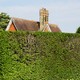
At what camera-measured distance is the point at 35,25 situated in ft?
142

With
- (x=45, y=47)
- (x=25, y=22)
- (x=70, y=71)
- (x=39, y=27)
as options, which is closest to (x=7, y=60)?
(x=45, y=47)

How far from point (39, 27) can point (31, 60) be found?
2979cm

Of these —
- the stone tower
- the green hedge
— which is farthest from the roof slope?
the green hedge

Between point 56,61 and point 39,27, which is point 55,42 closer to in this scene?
point 56,61

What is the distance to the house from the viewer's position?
4038cm

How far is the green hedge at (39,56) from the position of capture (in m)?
13.0

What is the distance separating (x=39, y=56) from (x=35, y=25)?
28717 millimetres

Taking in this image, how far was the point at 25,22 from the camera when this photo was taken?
41.2 m

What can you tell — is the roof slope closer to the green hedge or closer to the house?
the house

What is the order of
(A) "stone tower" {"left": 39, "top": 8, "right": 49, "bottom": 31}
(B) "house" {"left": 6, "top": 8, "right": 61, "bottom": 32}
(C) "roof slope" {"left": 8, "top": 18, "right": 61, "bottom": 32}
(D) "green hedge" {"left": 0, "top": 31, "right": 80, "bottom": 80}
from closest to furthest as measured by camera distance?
(D) "green hedge" {"left": 0, "top": 31, "right": 80, "bottom": 80}, (C) "roof slope" {"left": 8, "top": 18, "right": 61, "bottom": 32}, (B) "house" {"left": 6, "top": 8, "right": 61, "bottom": 32}, (A) "stone tower" {"left": 39, "top": 8, "right": 49, "bottom": 31}

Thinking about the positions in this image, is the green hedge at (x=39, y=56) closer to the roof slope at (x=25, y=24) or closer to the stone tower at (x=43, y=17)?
the roof slope at (x=25, y=24)

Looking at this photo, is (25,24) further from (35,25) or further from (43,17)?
(43,17)

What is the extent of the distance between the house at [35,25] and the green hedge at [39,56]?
23050 millimetres

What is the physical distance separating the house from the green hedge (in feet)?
75.6
